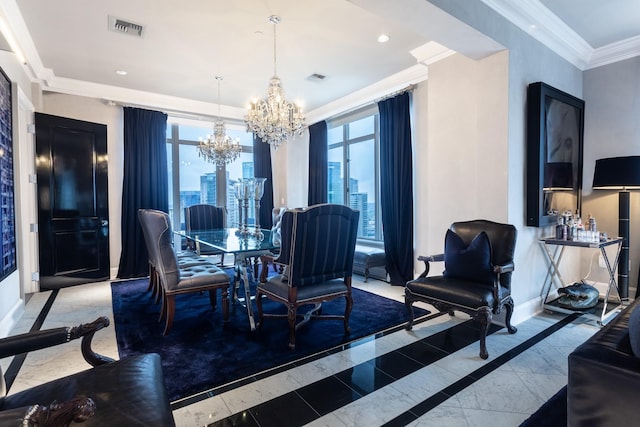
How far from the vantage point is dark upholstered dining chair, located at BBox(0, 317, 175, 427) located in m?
1.02

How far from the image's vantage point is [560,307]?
3268 millimetres

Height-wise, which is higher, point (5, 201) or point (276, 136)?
point (276, 136)

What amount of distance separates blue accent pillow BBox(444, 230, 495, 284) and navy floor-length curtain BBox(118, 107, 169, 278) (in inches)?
175

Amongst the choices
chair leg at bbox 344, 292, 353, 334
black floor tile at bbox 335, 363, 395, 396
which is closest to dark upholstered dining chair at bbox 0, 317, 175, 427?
black floor tile at bbox 335, 363, 395, 396

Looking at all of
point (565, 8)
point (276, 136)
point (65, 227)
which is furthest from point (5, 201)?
point (565, 8)

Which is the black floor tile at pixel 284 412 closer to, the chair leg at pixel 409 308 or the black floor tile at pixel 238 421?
the black floor tile at pixel 238 421

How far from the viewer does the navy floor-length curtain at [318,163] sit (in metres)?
5.96

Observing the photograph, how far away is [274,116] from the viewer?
137 inches

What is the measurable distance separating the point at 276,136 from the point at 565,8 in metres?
2.88

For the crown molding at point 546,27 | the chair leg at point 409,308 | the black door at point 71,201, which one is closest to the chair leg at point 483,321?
the chair leg at point 409,308

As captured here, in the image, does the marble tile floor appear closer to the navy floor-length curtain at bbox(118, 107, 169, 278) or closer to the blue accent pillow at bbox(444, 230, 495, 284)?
the blue accent pillow at bbox(444, 230, 495, 284)

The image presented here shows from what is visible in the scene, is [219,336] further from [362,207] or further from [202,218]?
[362,207]

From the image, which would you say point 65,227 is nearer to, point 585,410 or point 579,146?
point 585,410

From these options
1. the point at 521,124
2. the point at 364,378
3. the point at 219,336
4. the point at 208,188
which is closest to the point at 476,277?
the point at 364,378
